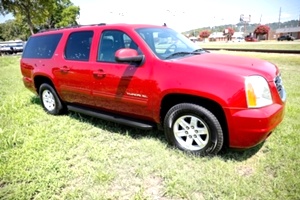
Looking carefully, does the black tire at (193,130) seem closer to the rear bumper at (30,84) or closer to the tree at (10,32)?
the rear bumper at (30,84)

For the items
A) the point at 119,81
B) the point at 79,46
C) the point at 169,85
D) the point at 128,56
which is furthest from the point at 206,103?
the point at 79,46

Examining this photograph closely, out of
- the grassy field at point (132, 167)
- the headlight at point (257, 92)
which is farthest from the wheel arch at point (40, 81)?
the headlight at point (257, 92)

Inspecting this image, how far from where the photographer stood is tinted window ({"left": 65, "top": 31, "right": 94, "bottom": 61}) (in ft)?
14.5

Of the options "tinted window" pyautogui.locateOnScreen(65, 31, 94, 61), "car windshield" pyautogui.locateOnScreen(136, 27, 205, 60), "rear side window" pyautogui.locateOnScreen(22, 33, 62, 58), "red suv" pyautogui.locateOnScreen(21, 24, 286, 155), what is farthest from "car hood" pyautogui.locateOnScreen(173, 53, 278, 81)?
"rear side window" pyautogui.locateOnScreen(22, 33, 62, 58)

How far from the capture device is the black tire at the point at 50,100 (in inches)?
215

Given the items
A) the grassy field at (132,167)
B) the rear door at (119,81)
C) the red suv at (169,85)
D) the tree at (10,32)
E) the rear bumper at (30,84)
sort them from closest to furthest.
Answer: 1. the grassy field at (132,167)
2. the red suv at (169,85)
3. the rear door at (119,81)
4. the rear bumper at (30,84)
5. the tree at (10,32)

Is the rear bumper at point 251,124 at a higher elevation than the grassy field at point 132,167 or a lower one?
higher

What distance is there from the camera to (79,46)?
4621 mm

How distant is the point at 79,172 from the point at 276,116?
8.50ft

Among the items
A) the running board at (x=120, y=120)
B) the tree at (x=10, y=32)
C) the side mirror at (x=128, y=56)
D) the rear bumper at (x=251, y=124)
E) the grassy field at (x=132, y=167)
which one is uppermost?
the tree at (x=10, y=32)

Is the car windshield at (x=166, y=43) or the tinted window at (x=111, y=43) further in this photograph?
the tinted window at (x=111, y=43)

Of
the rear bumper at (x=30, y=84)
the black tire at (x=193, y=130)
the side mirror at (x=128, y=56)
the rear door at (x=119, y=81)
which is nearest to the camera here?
the black tire at (x=193, y=130)

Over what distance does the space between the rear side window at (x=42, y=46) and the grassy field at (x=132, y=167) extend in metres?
1.66

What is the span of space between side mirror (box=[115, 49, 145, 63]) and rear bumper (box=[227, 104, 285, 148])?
1.43 m
